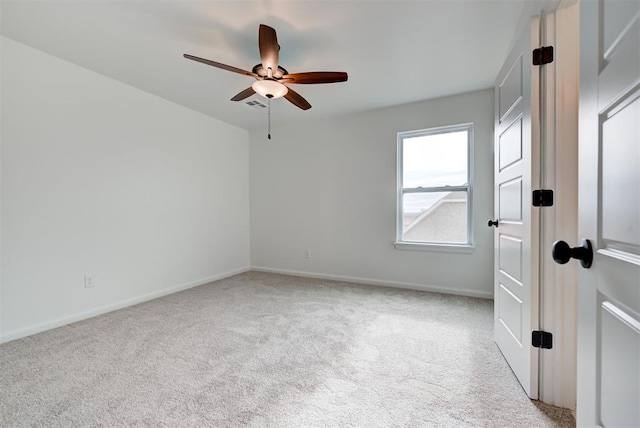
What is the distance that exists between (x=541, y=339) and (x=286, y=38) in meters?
2.65

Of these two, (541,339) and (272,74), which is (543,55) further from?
(272,74)

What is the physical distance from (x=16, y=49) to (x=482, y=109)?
4542mm

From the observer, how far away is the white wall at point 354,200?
10.8 ft

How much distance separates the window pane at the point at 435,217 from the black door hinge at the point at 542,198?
209cm

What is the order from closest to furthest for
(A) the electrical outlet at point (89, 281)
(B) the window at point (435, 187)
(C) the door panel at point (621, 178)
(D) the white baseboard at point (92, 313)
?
(C) the door panel at point (621, 178)
(D) the white baseboard at point (92, 313)
(A) the electrical outlet at point (89, 281)
(B) the window at point (435, 187)

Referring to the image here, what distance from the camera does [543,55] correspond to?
1448 mm

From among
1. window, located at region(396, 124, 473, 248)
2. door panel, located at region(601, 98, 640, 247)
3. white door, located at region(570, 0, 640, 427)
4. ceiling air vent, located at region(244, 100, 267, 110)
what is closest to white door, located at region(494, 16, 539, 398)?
white door, located at region(570, 0, 640, 427)

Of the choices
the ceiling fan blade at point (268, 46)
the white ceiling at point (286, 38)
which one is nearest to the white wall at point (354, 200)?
the white ceiling at point (286, 38)

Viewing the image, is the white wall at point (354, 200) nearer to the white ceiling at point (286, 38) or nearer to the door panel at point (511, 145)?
the white ceiling at point (286, 38)

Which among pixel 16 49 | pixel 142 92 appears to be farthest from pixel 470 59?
pixel 16 49

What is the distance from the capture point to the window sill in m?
3.34

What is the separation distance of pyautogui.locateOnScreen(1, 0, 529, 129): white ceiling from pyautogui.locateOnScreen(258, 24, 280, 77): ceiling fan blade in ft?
0.86

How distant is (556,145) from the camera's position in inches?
55.3

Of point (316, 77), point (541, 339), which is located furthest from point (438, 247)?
point (316, 77)
